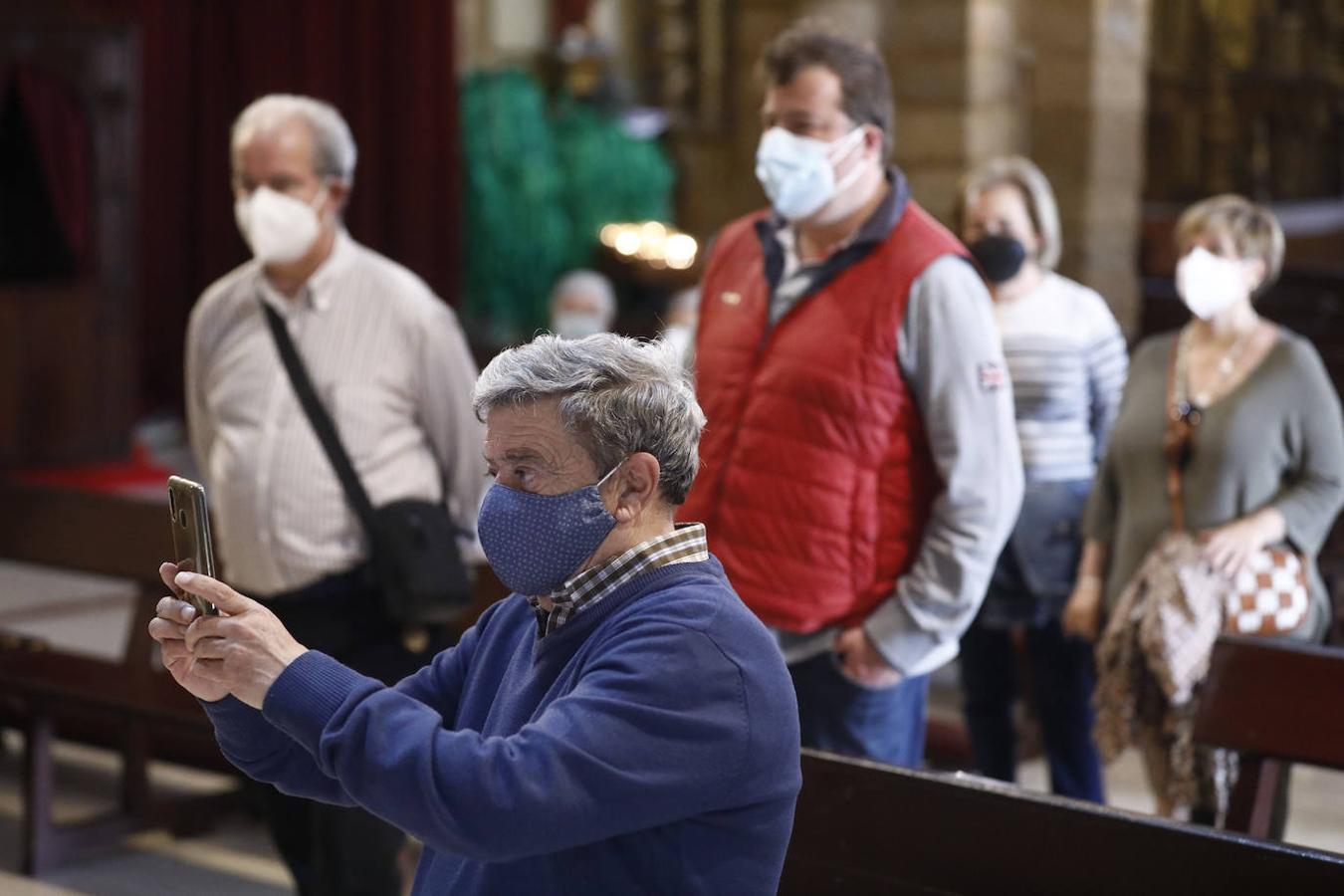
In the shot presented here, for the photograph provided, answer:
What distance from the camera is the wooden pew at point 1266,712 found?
378cm

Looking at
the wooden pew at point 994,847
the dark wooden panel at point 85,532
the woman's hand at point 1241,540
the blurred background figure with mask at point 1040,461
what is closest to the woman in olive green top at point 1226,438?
the woman's hand at point 1241,540

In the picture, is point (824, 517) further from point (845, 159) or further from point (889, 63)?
point (889, 63)

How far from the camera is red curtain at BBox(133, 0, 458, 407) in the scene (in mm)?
11648

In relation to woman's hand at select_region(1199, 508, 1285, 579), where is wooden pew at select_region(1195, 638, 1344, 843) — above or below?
below

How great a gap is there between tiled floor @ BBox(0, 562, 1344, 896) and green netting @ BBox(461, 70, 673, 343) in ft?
16.9

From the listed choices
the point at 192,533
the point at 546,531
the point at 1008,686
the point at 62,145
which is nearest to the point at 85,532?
the point at 1008,686

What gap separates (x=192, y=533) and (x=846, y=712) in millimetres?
1601

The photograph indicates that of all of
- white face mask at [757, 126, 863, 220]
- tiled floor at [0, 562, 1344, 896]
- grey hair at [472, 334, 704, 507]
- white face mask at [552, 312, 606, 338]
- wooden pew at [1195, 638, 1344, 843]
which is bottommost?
tiled floor at [0, 562, 1344, 896]

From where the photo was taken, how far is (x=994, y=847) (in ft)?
9.87

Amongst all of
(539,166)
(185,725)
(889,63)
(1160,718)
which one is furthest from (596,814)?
(539,166)

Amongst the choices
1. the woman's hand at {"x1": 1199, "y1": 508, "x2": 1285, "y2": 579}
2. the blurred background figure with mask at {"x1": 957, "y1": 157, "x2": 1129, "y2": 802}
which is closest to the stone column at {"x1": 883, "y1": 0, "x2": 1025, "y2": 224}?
the blurred background figure with mask at {"x1": 957, "y1": 157, "x2": 1129, "y2": 802}

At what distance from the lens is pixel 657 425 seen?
2.04 meters

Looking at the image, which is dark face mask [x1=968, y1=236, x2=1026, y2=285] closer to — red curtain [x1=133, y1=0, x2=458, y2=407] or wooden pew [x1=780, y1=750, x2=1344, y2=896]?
wooden pew [x1=780, y1=750, x2=1344, y2=896]

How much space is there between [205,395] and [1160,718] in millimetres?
2137
